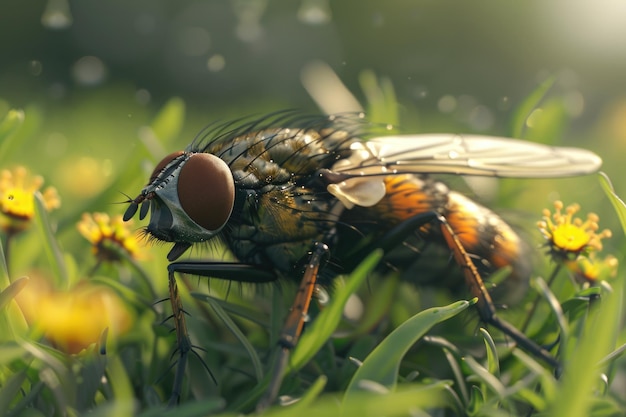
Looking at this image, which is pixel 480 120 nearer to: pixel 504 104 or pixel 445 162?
pixel 504 104

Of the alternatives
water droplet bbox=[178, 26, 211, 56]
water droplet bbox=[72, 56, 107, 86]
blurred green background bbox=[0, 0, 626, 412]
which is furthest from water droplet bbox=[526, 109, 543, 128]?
water droplet bbox=[178, 26, 211, 56]

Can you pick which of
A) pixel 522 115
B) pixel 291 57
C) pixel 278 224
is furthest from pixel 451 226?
pixel 291 57

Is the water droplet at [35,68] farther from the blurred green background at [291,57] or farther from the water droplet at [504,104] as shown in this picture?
the water droplet at [504,104]

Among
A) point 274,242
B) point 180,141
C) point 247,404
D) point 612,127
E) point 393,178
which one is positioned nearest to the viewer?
point 247,404

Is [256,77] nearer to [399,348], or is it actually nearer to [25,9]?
[25,9]

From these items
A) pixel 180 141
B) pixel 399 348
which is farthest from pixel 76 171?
pixel 399 348
